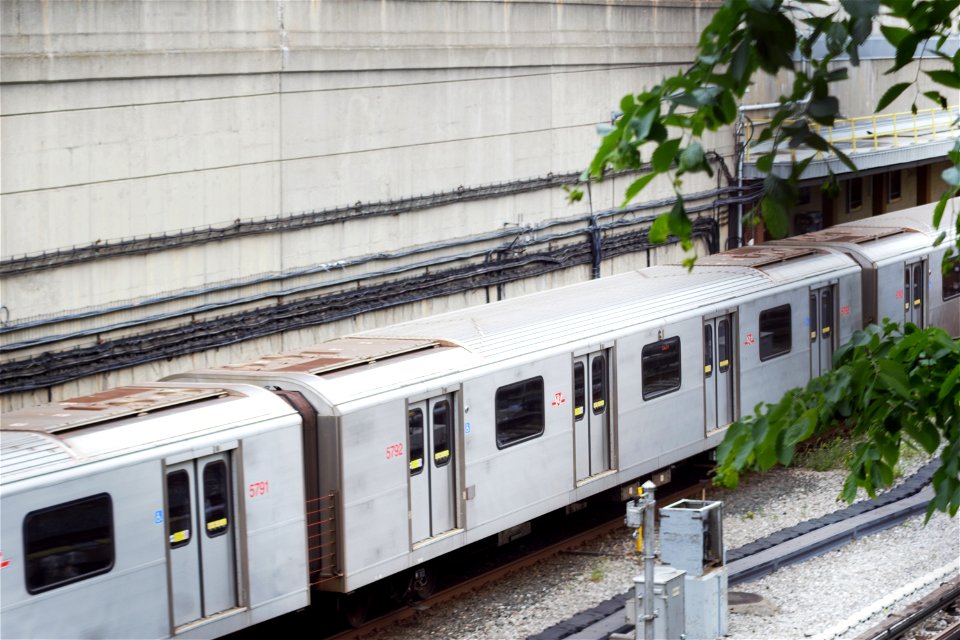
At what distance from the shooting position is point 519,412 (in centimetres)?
1273

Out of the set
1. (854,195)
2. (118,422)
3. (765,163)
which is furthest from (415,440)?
(854,195)

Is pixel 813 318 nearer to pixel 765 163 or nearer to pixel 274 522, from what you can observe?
pixel 274 522

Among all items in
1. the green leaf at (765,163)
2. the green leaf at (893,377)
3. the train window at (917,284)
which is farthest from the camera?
the train window at (917,284)

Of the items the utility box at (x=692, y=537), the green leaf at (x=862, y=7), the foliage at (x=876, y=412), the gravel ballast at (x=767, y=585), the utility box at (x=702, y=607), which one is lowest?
the gravel ballast at (x=767, y=585)

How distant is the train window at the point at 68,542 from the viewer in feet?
28.0

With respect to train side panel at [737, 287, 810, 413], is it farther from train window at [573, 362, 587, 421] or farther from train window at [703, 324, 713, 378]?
train window at [573, 362, 587, 421]

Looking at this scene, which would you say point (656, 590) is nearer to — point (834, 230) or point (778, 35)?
point (778, 35)

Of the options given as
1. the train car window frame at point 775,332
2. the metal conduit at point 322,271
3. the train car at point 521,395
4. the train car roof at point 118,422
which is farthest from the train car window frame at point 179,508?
the train car window frame at point 775,332

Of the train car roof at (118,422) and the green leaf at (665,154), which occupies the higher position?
the green leaf at (665,154)

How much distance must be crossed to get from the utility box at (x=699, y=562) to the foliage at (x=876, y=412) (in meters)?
7.21

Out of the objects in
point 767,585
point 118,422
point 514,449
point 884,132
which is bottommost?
point 767,585

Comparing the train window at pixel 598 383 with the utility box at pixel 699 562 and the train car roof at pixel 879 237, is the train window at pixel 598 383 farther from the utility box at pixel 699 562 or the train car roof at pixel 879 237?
the train car roof at pixel 879 237

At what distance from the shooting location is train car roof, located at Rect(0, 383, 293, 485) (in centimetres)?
876

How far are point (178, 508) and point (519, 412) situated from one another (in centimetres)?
417
